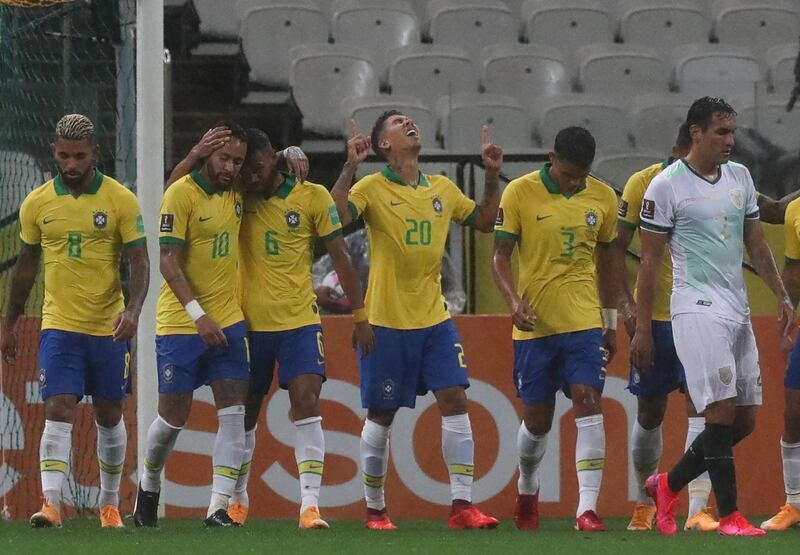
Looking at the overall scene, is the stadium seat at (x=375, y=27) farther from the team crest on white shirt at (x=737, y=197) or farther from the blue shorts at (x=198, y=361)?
the team crest on white shirt at (x=737, y=197)

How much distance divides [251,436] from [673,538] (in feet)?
8.23

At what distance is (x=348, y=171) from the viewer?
8.17m

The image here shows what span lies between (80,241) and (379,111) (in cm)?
519

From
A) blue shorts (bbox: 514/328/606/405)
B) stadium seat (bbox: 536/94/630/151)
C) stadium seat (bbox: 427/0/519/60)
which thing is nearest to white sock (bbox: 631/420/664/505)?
blue shorts (bbox: 514/328/606/405)

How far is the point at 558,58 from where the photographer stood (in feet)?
48.1

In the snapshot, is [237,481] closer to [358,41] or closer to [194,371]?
[194,371]

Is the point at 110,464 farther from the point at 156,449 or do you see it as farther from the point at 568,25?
the point at 568,25

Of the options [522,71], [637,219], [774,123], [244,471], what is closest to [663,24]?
[522,71]

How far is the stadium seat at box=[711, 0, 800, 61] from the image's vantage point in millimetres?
15430

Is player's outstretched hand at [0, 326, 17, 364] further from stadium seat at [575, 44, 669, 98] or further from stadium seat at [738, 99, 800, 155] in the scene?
stadium seat at [575, 44, 669, 98]

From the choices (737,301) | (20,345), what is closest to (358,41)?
(20,345)

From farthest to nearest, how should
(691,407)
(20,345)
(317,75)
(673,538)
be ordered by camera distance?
1. (317,75)
2. (20,345)
3. (691,407)
4. (673,538)

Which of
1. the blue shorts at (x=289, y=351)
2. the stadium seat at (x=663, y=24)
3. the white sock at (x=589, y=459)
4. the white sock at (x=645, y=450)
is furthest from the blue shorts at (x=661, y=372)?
the stadium seat at (x=663, y=24)

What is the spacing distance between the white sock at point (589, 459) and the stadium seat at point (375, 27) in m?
7.66
